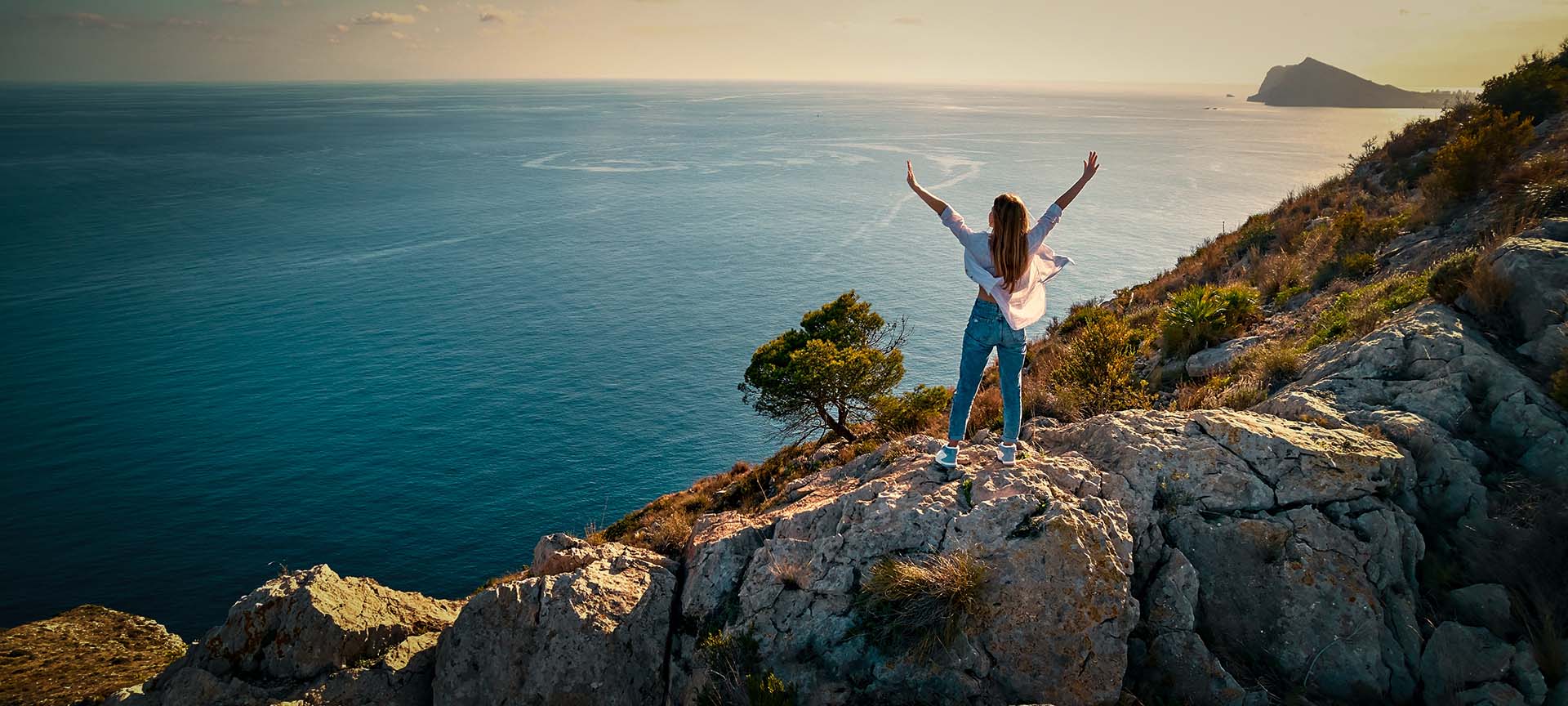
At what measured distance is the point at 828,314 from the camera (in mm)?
30688

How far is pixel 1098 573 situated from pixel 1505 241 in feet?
27.8

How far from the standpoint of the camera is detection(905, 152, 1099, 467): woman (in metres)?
7.11

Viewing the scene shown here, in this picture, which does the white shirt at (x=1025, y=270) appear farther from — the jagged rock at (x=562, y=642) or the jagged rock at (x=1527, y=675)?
the jagged rock at (x=562, y=642)

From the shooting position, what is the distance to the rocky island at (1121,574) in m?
6.36

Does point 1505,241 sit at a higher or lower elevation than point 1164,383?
higher

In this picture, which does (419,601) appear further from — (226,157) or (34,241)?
(226,157)

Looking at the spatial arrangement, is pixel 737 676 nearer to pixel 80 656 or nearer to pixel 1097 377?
pixel 1097 377

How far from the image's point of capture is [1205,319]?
14.5m

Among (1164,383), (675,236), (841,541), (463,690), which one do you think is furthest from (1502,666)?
(675,236)

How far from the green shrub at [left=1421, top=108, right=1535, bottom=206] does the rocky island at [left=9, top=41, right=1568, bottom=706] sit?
262 inches

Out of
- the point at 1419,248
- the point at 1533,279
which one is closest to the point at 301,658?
the point at 1533,279

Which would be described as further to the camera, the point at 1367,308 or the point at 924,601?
the point at 1367,308

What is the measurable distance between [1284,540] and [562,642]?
783 centimetres

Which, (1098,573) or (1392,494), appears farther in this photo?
(1392,494)
